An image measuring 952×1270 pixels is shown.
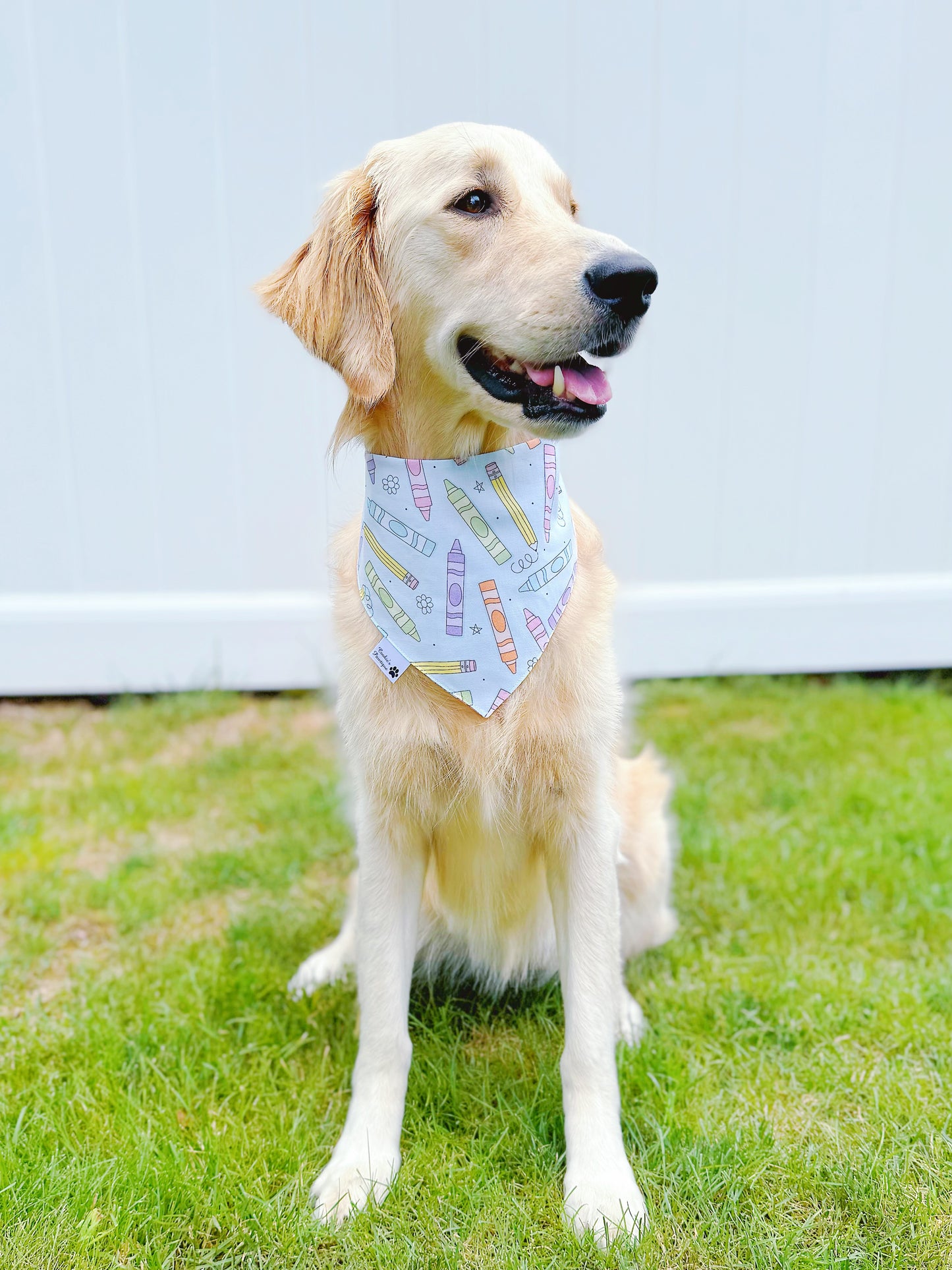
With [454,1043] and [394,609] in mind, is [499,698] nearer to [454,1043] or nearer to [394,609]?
[394,609]

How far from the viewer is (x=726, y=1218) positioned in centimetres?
169

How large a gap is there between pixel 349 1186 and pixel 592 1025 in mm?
497

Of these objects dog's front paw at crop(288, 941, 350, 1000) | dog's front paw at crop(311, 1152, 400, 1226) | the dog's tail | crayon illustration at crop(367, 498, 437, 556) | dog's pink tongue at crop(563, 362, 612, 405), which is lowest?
dog's front paw at crop(288, 941, 350, 1000)

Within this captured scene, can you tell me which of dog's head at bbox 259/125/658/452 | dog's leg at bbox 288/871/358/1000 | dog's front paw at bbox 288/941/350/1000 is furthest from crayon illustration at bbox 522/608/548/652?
dog's front paw at bbox 288/941/350/1000

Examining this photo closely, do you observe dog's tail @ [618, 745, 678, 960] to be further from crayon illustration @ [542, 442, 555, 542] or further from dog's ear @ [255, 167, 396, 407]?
dog's ear @ [255, 167, 396, 407]

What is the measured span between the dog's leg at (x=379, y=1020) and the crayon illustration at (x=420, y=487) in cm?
59

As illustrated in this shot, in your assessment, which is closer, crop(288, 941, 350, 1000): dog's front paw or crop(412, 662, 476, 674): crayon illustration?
crop(412, 662, 476, 674): crayon illustration

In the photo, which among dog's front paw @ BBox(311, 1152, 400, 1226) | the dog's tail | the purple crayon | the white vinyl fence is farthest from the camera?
the white vinyl fence

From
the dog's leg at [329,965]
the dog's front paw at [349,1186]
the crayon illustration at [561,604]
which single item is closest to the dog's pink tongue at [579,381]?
the crayon illustration at [561,604]

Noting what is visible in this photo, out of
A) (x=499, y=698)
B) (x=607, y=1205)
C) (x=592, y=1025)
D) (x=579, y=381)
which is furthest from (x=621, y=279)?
(x=607, y=1205)

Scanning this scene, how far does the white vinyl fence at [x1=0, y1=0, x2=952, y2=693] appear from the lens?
11.7 feet

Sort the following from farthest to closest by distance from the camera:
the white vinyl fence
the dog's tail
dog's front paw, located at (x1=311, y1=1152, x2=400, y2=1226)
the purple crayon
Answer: the white vinyl fence < the dog's tail < the purple crayon < dog's front paw, located at (x1=311, y1=1152, x2=400, y2=1226)

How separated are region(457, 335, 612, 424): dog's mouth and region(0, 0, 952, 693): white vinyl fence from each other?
179cm

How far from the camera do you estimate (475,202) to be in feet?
5.82
